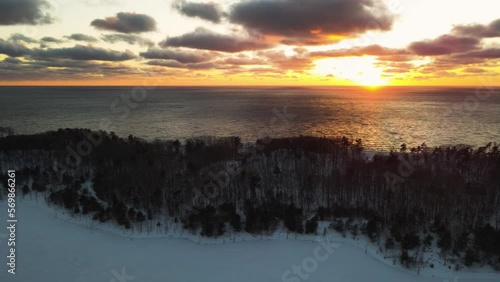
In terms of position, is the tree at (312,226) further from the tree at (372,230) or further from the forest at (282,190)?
the tree at (372,230)

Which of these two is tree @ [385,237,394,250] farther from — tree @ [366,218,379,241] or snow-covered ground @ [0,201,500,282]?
tree @ [366,218,379,241]

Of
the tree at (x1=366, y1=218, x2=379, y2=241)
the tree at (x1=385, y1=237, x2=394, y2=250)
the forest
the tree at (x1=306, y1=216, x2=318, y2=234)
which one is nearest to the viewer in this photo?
the tree at (x1=385, y1=237, x2=394, y2=250)

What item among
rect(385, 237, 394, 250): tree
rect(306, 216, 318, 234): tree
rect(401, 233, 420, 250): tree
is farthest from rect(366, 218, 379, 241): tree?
rect(306, 216, 318, 234): tree

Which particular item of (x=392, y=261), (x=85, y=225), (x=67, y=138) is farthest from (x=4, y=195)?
(x=392, y=261)

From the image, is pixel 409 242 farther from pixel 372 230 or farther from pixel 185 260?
pixel 185 260

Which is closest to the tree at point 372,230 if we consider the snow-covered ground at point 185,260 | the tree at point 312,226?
the snow-covered ground at point 185,260

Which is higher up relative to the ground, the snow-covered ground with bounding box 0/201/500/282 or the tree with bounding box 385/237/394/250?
the tree with bounding box 385/237/394/250
